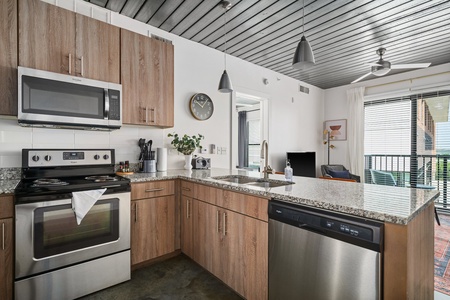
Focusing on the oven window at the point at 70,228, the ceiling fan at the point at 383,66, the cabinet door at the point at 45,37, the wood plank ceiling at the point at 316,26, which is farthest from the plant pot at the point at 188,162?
the ceiling fan at the point at 383,66

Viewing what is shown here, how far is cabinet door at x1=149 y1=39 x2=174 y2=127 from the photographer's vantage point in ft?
8.41

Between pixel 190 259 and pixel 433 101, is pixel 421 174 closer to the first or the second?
pixel 433 101

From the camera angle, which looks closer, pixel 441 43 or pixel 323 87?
pixel 441 43

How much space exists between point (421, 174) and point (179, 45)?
5.08 meters

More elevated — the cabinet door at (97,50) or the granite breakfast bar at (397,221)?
the cabinet door at (97,50)

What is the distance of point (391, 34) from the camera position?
9.78 ft

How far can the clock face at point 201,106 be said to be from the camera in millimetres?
3235

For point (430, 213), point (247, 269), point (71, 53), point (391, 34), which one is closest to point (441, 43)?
point (391, 34)

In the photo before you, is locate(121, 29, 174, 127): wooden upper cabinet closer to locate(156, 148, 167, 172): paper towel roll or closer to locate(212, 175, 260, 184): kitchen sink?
locate(156, 148, 167, 172): paper towel roll

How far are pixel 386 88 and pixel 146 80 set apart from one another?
487 centimetres

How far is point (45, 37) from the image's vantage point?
1.94 m

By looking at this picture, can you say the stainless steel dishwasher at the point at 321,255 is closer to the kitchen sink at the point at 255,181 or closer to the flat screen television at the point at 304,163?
the kitchen sink at the point at 255,181

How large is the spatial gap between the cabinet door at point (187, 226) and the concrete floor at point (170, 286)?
168mm

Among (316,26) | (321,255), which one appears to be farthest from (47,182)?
(316,26)
